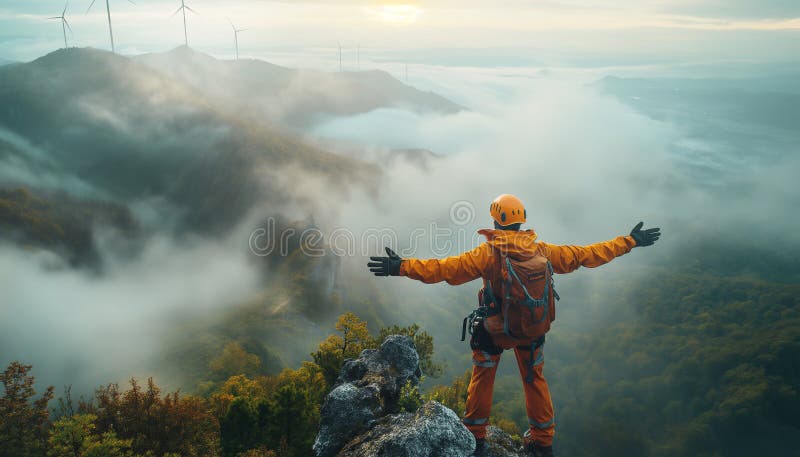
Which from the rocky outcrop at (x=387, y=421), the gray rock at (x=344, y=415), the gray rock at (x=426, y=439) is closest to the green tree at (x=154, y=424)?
the rocky outcrop at (x=387, y=421)

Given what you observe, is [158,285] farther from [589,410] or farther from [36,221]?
[589,410]

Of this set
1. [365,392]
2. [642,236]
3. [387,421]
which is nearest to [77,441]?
[365,392]

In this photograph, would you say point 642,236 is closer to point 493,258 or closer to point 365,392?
point 493,258

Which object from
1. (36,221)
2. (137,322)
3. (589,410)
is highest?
(36,221)

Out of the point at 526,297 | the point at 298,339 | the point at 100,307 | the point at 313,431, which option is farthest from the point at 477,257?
the point at 100,307

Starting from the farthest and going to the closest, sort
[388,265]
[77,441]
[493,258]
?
1. [77,441]
2. [493,258]
3. [388,265]

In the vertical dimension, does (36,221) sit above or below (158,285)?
above

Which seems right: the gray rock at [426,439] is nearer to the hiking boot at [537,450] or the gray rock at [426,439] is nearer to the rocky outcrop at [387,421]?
the rocky outcrop at [387,421]
